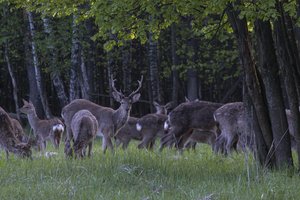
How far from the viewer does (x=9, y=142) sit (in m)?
12.7

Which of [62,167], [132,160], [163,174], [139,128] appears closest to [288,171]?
[163,174]

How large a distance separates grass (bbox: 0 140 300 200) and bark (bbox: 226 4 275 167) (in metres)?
0.64

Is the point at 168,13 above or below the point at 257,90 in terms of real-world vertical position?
above

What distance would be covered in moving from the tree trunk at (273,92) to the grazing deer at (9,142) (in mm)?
4436

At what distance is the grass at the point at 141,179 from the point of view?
24.8 feet

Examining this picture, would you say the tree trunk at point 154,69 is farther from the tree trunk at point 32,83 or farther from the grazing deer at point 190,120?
the grazing deer at point 190,120

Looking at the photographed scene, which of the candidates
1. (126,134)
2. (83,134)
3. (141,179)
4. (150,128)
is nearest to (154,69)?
(126,134)

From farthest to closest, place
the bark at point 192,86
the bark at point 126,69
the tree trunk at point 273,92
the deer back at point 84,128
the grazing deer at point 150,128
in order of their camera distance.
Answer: the bark at point 192,86 → the bark at point 126,69 → the grazing deer at point 150,128 → the deer back at point 84,128 → the tree trunk at point 273,92

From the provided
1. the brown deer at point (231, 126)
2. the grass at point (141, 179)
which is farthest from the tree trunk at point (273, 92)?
the brown deer at point (231, 126)

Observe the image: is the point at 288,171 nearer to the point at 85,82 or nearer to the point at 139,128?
the point at 139,128

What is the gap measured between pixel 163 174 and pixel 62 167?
64.6 inches

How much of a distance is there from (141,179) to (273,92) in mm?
2493

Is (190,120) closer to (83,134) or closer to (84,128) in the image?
(84,128)

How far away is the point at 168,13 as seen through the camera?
10.1 m
